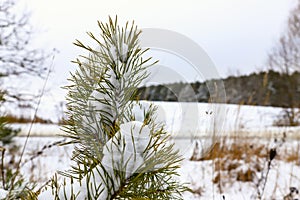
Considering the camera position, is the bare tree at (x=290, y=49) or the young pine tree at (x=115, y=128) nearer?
the young pine tree at (x=115, y=128)

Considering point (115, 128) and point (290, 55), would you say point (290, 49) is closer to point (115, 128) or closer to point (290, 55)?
point (290, 55)

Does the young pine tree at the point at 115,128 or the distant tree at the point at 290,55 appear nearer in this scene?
the young pine tree at the point at 115,128

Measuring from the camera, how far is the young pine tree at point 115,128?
464 mm

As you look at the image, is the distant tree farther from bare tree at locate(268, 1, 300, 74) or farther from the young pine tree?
the young pine tree

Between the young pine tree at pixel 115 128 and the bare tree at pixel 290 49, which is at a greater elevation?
the bare tree at pixel 290 49

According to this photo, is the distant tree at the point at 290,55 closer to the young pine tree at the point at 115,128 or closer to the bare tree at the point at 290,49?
the bare tree at the point at 290,49

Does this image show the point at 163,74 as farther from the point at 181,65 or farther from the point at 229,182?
the point at 229,182

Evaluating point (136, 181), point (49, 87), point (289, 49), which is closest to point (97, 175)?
point (136, 181)

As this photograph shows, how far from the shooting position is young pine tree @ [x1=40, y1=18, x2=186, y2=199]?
1.52 ft

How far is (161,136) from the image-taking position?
53 centimetres

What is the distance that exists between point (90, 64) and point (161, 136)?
167 mm

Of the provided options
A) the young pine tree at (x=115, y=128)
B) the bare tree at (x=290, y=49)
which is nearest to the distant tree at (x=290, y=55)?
the bare tree at (x=290, y=49)

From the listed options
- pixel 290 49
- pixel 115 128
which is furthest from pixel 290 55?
pixel 115 128

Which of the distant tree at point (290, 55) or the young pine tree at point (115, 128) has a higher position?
the distant tree at point (290, 55)
